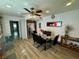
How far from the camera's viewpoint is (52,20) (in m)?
5.98

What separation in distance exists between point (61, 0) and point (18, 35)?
6326mm

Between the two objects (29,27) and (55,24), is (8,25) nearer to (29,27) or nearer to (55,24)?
(29,27)

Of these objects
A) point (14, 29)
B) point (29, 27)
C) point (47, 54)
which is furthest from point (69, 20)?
point (29, 27)

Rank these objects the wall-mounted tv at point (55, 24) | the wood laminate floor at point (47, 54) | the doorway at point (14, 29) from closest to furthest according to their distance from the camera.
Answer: the wood laminate floor at point (47, 54), the wall-mounted tv at point (55, 24), the doorway at point (14, 29)

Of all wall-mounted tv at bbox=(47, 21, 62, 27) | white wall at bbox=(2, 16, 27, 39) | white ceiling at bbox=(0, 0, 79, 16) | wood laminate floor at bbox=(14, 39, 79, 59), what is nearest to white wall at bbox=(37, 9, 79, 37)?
wall-mounted tv at bbox=(47, 21, 62, 27)

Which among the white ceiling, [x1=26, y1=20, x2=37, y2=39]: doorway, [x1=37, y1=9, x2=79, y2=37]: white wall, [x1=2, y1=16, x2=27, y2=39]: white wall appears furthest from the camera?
[x1=26, y1=20, x2=37, y2=39]: doorway

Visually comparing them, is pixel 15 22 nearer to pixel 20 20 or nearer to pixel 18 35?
pixel 20 20

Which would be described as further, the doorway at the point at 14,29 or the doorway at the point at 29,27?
the doorway at the point at 29,27

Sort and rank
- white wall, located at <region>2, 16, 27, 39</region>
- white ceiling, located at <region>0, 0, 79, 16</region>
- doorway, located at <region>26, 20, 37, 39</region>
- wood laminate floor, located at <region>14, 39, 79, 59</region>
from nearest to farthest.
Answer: white ceiling, located at <region>0, 0, 79, 16</region> → wood laminate floor, located at <region>14, 39, 79, 59</region> → white wall, located at <region>2, 16, 27, 39</region> → doorway, located at <region>26, 20, 37, 39</region>

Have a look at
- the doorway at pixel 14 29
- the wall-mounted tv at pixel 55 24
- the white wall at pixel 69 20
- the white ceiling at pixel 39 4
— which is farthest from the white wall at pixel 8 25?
the white wall at pixel 69 20

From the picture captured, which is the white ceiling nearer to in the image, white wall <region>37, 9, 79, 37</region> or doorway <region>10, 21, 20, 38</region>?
white wall <region>37, 9, 79, 37</region>

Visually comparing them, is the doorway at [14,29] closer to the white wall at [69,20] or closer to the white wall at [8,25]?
the white wall at [8,25]

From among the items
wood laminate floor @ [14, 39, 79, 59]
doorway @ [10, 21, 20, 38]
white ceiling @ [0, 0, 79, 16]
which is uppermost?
white ceiling @ [0, 0, 79, 16]

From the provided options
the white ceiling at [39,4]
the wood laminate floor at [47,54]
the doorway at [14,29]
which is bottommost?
the wood laminate floor at [47,54]
